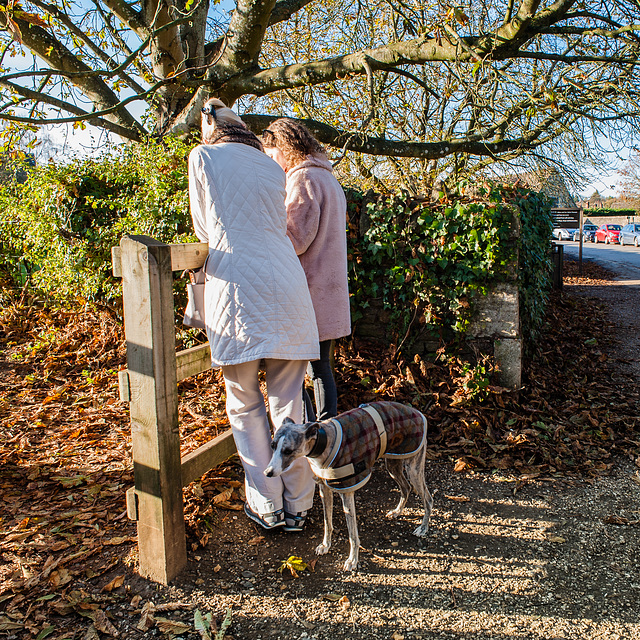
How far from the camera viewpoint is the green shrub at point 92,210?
5.17 metres

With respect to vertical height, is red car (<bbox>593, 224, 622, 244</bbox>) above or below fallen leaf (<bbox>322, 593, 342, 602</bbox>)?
above

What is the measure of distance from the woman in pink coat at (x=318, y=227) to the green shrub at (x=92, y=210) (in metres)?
2.20

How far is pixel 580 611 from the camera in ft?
7.68

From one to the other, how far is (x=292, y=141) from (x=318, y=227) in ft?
1.77

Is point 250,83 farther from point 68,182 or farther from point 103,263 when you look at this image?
point 103,263

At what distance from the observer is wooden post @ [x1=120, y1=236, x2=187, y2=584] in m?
2.43

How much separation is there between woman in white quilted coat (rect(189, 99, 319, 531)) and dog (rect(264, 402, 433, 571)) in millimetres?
349

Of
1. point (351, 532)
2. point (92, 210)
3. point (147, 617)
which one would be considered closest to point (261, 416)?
point (351, 532)

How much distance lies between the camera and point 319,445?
2.52 m

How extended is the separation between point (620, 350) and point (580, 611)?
531 centimetres

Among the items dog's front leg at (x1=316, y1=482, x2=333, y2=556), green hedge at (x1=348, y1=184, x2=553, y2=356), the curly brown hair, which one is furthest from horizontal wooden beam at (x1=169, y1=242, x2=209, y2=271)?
green hedge at (x1=348, y1=184, x2=553, y2=356)

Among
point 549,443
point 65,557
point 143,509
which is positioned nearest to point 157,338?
point 143,509

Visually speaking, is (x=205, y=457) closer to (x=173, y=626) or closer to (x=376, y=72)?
(x=173, y=626)

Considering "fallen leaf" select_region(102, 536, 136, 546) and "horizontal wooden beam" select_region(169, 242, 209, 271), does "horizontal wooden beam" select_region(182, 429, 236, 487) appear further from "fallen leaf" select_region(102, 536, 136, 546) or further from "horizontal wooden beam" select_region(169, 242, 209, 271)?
"horizontal wooden beam" select_region(169, 242, 209, 271)
